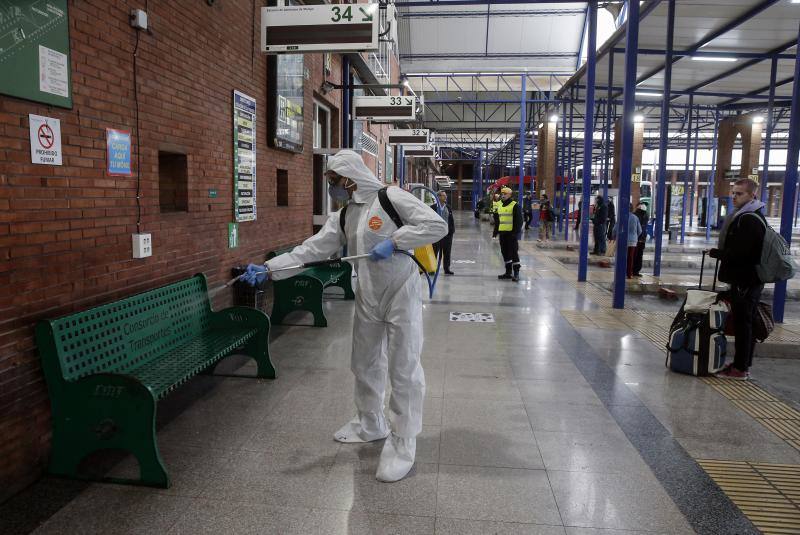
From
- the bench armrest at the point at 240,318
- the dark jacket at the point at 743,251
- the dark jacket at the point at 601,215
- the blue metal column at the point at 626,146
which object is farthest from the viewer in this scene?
the dark jacket at the point at 601,215

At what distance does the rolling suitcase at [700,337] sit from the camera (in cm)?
495

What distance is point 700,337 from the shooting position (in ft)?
16.3

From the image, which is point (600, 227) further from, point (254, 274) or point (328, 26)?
point (254, 274)

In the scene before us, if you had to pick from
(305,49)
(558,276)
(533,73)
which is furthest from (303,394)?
(533,73)

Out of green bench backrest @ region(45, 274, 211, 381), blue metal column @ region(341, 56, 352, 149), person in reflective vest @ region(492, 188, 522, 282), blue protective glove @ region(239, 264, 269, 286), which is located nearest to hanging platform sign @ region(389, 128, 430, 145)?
blue metal column @ region(341, 56, 352, 149)

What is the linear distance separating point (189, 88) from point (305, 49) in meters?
1.36

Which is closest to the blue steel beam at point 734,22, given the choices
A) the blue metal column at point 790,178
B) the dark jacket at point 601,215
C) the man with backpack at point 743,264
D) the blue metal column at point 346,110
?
the blue metal column at point 790,178

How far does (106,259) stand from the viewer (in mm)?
3648

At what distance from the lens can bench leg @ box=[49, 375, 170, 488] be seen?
2961 millimetres

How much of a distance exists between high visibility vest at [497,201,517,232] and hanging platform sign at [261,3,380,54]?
18.3 ft

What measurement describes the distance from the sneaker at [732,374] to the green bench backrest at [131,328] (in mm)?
4515

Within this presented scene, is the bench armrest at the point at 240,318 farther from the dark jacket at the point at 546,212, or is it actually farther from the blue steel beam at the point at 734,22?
the dark jacket at the point at 546,212

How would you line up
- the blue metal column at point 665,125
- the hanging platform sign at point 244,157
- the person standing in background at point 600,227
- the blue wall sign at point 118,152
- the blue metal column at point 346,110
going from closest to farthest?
1. the blue wall sign at point 118,152
2. the hanging platform sign at point 244,157
3. the blue metal column at point 665,125
4. the blue metal column at point 346,110
5. the person standing in background at point 600,227

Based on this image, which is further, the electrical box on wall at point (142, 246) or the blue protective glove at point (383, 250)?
the electrical box on wall at point (142, 246)
